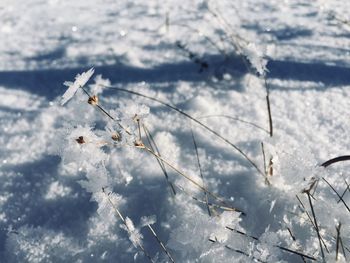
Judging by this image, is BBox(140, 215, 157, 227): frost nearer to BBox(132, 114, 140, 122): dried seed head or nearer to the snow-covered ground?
the snow-covered ground

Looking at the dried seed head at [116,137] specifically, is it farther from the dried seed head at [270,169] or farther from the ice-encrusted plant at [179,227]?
the dried seed head at [270,169]

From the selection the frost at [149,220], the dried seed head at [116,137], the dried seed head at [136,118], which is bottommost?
the frost at [149,220]

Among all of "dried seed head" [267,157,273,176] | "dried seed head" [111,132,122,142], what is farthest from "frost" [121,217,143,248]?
"dried seed head" [267,157,273,176]

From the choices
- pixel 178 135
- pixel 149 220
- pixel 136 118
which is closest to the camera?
pixel 136 118

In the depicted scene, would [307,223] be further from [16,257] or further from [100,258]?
[16,257]

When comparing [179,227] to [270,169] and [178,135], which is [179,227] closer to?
[270,169]

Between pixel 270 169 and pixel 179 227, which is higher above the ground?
pixel 270 169

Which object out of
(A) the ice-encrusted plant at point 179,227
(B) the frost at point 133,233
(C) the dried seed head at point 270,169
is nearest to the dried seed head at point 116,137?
(A) the ice-encrusted plant at point 179,227

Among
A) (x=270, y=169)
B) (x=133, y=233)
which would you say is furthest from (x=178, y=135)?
(x=133, y=233)
